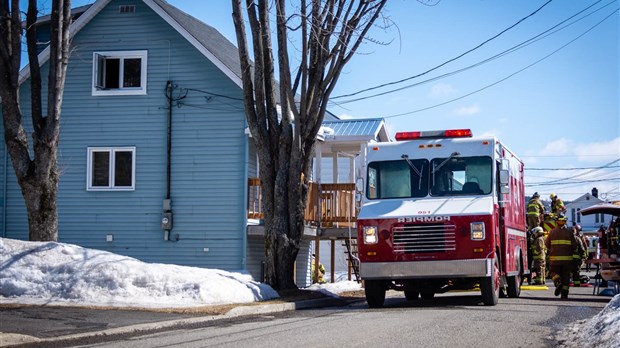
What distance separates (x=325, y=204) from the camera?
24141mm

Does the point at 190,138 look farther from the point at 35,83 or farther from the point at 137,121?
the point at 35,83

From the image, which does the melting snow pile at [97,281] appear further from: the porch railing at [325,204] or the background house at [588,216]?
the background house at [588,216]

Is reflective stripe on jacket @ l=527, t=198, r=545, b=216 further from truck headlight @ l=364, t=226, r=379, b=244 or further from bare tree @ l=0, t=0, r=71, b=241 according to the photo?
bare tree @ l=0, t=0, r=71, b=241

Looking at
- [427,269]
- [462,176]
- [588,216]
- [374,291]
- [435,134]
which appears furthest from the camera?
[588,216]

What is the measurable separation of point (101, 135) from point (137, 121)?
1.14 metres

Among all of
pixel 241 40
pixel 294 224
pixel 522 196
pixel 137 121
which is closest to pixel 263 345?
pixel 294 224

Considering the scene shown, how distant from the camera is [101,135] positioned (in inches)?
950

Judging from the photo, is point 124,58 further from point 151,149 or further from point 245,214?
point 245,214

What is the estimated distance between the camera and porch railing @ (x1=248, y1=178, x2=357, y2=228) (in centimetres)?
2328

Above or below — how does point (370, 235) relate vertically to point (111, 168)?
below

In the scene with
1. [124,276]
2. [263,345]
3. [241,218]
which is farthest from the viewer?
[241,218]

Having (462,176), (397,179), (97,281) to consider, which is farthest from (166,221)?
(462,176)

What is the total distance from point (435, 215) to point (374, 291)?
1.77m

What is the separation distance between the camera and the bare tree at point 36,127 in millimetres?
16672
